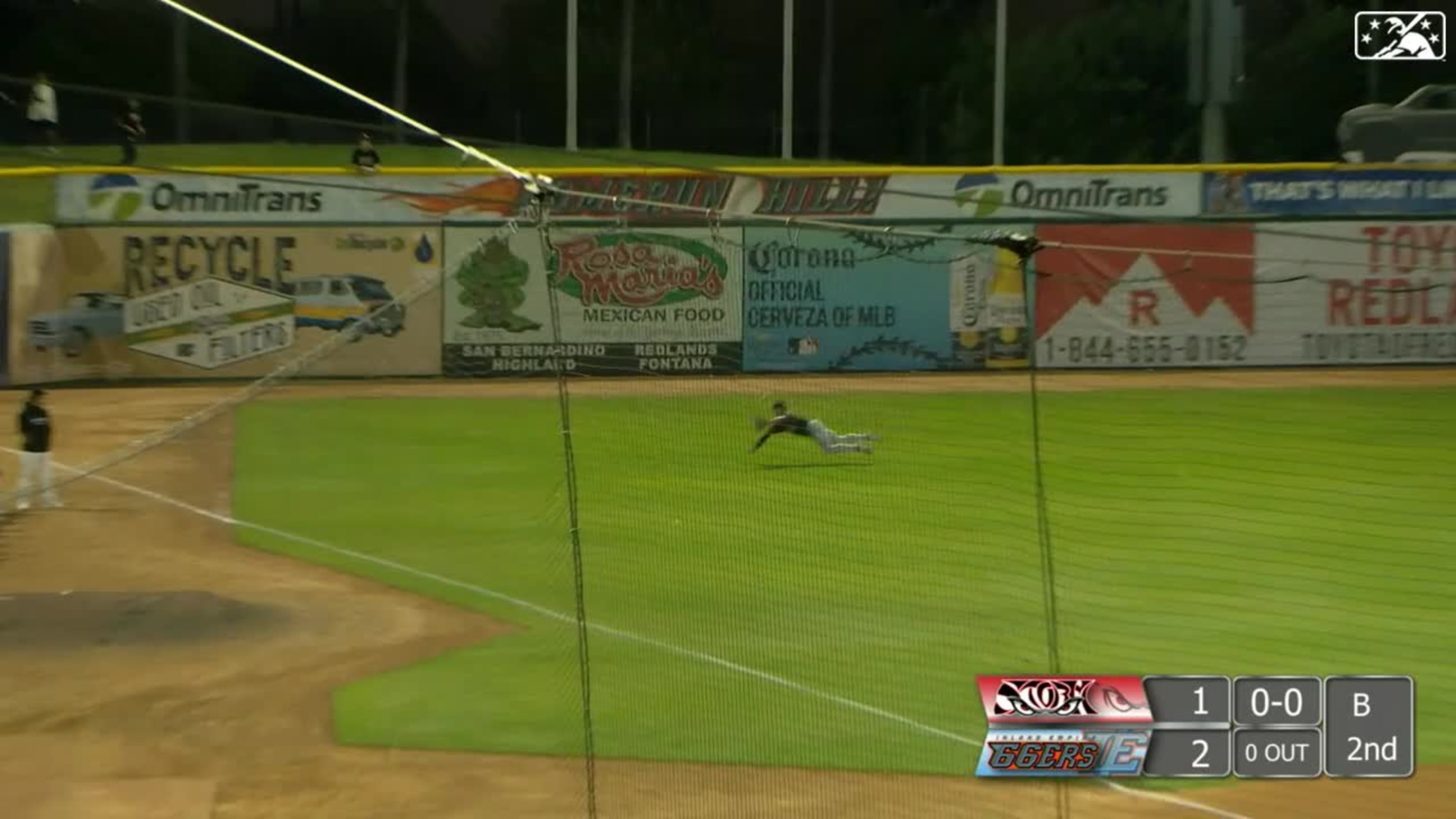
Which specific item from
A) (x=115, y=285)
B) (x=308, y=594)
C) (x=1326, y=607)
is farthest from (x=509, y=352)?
(x=1326, y=607)

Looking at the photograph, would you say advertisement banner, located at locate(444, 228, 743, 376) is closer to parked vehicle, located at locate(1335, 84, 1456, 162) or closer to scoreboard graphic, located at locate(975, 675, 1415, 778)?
parked vehicle, located at locate(1335, 84, 1456, 162)

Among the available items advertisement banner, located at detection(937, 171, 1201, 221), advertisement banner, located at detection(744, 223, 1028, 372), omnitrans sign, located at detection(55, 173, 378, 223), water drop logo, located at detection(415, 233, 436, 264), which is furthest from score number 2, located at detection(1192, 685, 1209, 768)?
advertisement banner, located at detection(937, 171, 1201, 221)

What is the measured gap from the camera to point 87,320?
3036 centimetres

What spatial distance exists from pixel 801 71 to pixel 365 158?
1137 centimetres

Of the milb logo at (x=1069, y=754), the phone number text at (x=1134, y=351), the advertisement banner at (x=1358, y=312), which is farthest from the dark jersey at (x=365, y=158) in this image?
the milb logo at (x=1069, y=754)

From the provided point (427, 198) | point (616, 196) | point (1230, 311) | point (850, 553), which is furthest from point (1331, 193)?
point (850, 553)

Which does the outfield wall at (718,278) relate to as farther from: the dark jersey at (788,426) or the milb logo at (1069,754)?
the milb logo at (1069,754)

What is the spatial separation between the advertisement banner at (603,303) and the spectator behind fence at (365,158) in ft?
8.59

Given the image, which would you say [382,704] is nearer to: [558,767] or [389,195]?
[558,767]

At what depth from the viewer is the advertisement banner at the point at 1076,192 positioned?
3275 cm

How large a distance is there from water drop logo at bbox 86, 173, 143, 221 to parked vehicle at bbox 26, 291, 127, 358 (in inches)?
53.6

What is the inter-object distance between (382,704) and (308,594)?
3609 millimetres

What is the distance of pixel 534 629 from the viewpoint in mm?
14289

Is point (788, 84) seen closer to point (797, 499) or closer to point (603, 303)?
point (603, 303)
